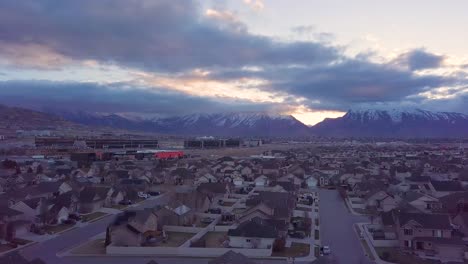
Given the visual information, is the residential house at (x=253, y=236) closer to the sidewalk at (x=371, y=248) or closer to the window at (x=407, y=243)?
the sidewalk at (x=371, y=248)

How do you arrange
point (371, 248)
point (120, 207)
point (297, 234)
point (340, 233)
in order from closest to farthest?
point (371, 248), point (297, 234), point (340, 233), point (120, 207)

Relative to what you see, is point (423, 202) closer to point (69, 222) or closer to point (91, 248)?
point (91, 248)

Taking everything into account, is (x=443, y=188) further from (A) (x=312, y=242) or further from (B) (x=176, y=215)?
(B) (x=176, y=215)

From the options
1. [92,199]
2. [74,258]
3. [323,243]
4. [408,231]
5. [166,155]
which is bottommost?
[74,258]

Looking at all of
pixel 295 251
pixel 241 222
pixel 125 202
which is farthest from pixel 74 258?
Result: pixel 125 202

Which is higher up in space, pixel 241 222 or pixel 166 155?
pixel 166 155

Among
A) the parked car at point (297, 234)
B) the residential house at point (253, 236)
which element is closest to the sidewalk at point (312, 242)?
the parked car at point (297, 234)

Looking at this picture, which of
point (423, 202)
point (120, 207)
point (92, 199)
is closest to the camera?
point (423, 202)

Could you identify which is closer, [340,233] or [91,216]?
[340,233]

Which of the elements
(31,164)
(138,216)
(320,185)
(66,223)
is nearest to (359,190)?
(320,185)
